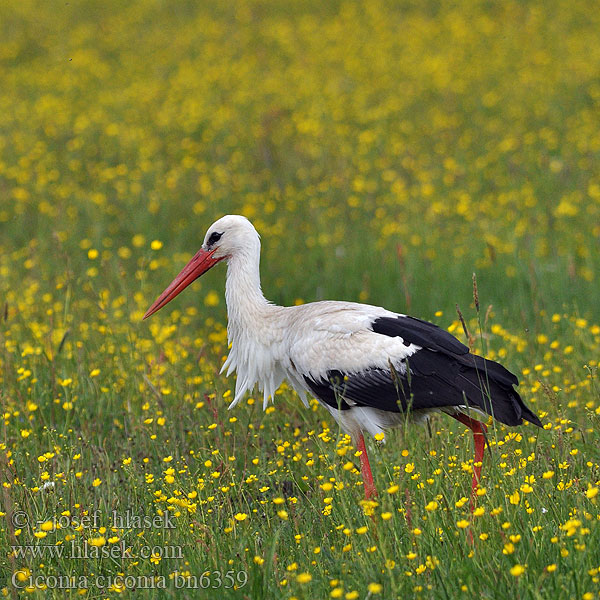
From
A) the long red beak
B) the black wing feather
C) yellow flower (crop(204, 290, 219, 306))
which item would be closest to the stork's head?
the long red beak

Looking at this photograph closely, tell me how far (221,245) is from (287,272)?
2.33 metres

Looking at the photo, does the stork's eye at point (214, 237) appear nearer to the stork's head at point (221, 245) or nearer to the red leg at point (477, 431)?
the stork's head at point (221, 245)

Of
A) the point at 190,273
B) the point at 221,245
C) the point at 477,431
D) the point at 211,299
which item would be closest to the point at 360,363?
the point at 477,431

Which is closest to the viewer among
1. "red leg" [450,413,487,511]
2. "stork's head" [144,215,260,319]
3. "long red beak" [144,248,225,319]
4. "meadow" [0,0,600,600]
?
"meadow" [0,0,600,600]

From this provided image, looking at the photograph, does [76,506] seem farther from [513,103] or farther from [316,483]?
[513,103]

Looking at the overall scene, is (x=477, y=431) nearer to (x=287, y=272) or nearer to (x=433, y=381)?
(x=433, y=381)

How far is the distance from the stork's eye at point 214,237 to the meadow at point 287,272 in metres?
0.45

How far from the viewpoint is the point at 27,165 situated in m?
9.07

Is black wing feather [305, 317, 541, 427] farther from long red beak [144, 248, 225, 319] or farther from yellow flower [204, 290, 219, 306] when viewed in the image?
yellow flower [204, 290, 219, 306]

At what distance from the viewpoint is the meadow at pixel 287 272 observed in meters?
2.97

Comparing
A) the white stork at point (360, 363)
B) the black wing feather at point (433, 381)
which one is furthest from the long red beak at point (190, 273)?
the black wing feather at point (433, 381)

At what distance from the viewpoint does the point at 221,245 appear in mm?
4480

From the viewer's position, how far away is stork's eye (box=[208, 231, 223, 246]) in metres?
4.49

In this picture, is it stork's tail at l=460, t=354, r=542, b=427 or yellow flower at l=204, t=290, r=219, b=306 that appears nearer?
stork's tail at l=460, t=354, r=542, b=427
